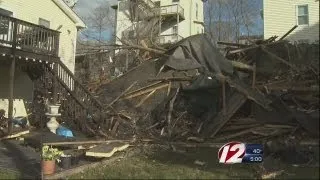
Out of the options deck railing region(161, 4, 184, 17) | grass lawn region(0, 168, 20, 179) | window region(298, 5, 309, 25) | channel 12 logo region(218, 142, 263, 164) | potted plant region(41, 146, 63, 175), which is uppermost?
deck railing region(161, 4, 184, 17)

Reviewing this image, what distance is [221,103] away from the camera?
547 inches

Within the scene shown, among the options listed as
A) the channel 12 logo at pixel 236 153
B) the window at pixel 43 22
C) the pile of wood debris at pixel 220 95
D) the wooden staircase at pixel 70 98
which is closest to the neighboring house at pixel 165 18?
the window at pixel 43 22

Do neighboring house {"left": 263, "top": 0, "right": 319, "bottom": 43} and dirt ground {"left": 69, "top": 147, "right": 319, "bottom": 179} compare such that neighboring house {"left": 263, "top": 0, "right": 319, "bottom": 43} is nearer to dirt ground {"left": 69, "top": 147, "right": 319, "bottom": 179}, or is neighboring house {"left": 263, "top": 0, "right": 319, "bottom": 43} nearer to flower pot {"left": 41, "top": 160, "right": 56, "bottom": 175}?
dirt ground {"left": 69, "top": 147, "right": 319, "bottom": 179}

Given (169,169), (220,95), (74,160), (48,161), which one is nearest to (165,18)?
(220,95)

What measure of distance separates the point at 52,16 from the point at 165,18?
19.3 meters

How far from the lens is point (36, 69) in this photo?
18.8 m

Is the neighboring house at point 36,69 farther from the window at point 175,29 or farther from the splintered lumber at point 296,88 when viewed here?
the window at point 175,29

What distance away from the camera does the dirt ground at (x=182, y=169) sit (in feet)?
30.3

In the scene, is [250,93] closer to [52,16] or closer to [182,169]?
[182,169]

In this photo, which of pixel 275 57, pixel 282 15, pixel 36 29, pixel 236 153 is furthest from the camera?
pixel 282 15

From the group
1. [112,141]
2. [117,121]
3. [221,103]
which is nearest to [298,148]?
[221,103]

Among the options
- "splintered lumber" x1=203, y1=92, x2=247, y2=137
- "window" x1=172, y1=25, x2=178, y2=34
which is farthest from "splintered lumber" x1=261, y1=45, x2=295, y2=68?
"window" x1=172, y1=25, x2=178, y2=34

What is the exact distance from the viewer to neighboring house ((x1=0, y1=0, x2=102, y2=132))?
16.4 meters

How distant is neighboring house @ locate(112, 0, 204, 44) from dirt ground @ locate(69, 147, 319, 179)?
26752 millimetres
